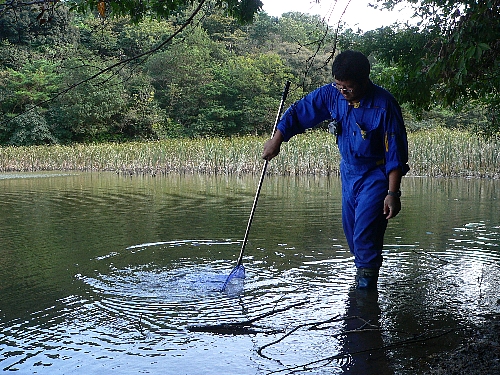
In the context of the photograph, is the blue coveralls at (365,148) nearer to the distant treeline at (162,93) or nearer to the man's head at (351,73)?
the man's head at (351,73)

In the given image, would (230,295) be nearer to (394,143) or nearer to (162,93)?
(394,143)

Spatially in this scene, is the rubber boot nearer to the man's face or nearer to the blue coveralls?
the blue coveralls

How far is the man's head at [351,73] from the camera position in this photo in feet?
13.6

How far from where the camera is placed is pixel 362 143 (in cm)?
427

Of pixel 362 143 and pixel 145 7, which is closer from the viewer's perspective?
pixel 362 143

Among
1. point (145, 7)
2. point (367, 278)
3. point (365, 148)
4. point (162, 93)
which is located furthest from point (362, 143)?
point (162, 93)

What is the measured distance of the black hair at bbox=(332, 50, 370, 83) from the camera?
13.6 ft

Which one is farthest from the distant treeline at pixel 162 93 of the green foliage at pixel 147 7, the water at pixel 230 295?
the green foliage at pixel 147 7

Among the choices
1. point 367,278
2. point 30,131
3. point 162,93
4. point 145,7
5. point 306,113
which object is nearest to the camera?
point 367,278

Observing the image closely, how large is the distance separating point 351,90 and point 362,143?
366 mm

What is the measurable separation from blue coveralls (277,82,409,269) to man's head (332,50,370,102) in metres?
0.11

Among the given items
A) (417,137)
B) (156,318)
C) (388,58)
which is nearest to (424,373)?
(156,318)

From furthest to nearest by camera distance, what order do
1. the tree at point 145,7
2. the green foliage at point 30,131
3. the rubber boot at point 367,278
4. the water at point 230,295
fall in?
1. the green foliage at point 30,131
2. the tree at point 145,7
3. the rubber boot at point 367,278
4. the water at point 230,295

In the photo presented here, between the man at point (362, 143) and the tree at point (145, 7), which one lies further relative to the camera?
the tree at point (145, 7)
